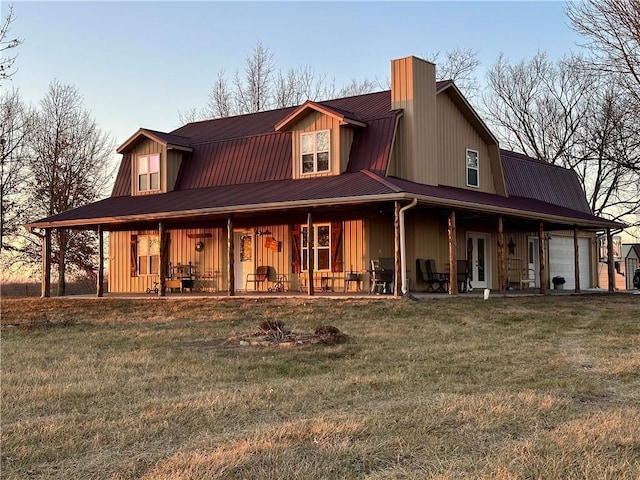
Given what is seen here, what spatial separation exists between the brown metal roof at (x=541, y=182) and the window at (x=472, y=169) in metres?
2.09

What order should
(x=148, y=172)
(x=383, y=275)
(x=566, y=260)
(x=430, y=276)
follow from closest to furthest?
(x=383, y=275) → (x=430, y=276) → (x=148, y=172) → (x=566, y=260)

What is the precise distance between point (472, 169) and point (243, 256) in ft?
23.9

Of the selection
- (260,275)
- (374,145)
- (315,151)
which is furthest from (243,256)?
(374,145)

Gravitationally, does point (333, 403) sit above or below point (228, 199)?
below

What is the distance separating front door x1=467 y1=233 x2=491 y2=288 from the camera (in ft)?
67.8

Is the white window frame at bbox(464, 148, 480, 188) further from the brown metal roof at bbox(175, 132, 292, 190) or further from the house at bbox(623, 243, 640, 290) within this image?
the house at bbox(623, 243, 640, 290)

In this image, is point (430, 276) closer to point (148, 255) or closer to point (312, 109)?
point (312, 109)

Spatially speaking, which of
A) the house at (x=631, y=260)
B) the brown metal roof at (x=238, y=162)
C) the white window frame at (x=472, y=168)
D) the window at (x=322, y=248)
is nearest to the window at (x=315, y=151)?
the brown metal roof at (x=238, y=162)

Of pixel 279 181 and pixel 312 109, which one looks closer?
pixel 312 109

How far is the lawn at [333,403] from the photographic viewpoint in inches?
176

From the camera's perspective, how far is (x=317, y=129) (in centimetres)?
1816

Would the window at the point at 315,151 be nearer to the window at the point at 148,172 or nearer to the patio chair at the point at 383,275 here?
the patio chair at the point at 383,275

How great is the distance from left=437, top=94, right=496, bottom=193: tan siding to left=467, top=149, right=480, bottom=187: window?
16 cm

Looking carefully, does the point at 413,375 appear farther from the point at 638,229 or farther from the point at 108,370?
the point at 638,229
